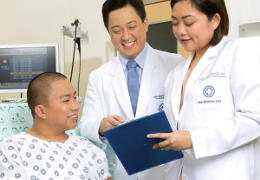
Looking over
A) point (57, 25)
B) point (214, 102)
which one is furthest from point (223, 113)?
point (57, 25)

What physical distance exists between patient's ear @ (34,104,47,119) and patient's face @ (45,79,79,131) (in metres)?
0.02

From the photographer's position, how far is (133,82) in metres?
1.50

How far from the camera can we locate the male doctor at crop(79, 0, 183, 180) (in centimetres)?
142

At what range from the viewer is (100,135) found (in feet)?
4.63

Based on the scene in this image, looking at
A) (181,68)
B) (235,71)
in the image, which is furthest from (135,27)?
(235,71)

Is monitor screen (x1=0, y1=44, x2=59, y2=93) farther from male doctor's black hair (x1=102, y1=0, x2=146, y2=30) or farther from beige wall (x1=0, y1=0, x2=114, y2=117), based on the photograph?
male doctor's black hair (x1=102, y1=0, x2=146, y2=30)

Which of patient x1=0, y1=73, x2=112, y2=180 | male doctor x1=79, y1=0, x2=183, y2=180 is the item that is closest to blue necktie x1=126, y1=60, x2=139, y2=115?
male doctor x1=79, y1=0, x2=183, y2=180

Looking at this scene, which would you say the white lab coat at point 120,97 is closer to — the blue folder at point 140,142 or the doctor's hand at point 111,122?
the doctor's hand at point 111,122

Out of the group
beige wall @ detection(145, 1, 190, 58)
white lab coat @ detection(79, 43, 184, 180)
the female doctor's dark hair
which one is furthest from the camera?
beige wall @ detection(145, 1, 190, 58)

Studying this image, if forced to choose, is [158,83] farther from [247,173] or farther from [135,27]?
[247,173]

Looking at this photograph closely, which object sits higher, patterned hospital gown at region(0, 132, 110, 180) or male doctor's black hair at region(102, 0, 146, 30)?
male doctor's black hair at region(102, 0, 146, 30)

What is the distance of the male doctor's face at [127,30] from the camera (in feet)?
4.66

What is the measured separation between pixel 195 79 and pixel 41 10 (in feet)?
7.81

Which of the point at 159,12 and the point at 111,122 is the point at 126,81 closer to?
the point at 111,122
